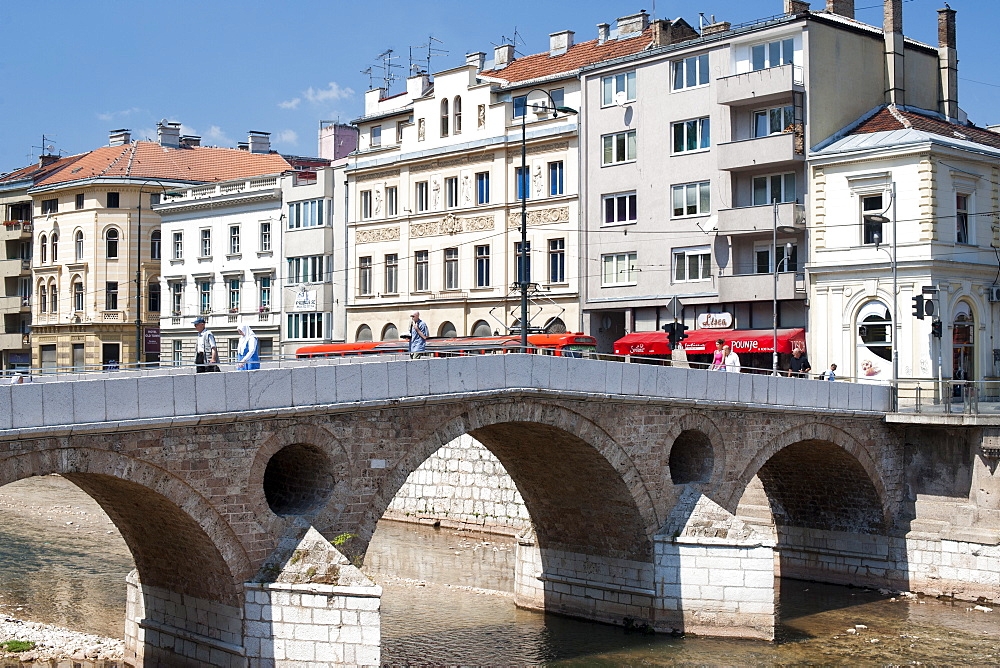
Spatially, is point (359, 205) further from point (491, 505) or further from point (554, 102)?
point (491, 505)

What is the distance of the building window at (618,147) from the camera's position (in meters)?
43.6

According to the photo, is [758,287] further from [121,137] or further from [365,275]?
[121,137]

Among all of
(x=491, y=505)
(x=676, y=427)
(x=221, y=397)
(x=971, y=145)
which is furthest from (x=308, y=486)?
(x=971, y=145)

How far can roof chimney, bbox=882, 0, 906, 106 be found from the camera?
41406 mm

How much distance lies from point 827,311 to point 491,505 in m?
11.6

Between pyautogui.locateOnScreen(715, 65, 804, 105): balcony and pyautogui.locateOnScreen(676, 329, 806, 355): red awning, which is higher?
pyautogui.locateOnScreen(715, 65, 804, 105): balcony

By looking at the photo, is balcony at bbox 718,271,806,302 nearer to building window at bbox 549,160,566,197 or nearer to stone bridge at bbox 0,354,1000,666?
stone bridge at bbox 0,354,1000,666

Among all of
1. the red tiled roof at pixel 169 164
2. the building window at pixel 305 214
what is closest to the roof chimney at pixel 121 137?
the red tiled roof at pixel 169 164

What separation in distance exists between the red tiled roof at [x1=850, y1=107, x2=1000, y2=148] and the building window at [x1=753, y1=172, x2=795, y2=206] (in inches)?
95.8

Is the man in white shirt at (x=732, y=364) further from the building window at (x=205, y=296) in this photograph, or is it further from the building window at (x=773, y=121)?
the building window at (x=205, y=296)

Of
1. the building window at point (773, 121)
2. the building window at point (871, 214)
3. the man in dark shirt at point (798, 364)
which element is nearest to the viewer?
the man in dark shirt at point (798, 364)

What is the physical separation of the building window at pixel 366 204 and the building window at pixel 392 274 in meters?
2.14

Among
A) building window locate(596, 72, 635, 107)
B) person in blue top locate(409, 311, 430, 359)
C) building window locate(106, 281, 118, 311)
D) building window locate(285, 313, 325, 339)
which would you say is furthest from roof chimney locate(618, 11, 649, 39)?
building window locate(106, 281, 118, 311)

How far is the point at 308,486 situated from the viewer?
71.0ft
